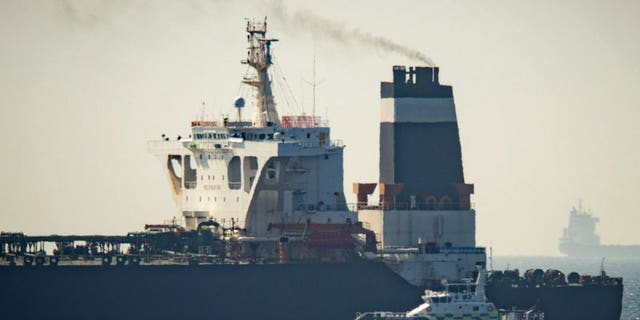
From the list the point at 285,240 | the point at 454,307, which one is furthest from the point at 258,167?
the point at 454,307

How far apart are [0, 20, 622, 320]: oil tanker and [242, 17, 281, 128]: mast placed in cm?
8

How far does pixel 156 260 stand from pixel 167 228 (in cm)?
445

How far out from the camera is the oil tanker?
327ft

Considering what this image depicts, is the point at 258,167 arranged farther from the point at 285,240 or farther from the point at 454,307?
the point at 454,307

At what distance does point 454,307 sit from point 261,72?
1954 centimetres

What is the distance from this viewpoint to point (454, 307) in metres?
98.0

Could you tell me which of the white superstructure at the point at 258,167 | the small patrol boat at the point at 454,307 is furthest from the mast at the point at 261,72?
the small patrol boat at the point at 454,307

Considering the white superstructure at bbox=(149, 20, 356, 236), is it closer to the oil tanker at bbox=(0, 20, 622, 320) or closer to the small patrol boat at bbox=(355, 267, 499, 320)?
the oil tanker at bbox=(0, 20, 622, 320)

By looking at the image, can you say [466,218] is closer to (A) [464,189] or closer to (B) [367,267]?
(A) [464,189]

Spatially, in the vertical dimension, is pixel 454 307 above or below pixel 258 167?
below

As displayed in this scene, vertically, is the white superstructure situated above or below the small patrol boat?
above

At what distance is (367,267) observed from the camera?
106 m

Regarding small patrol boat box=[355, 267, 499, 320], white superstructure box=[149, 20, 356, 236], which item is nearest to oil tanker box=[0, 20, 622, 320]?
white superstructure box=[149, 20, 356, 236]

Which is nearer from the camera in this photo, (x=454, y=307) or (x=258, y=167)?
(x=454, y=307)
